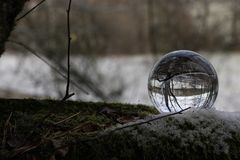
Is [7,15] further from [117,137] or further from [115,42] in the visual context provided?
[115,42]

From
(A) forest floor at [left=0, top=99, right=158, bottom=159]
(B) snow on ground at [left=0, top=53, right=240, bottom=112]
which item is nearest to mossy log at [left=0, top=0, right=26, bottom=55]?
(A) forest floor at [left=0, top=99, right=158, bottom=159]

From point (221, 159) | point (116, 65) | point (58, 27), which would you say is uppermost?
point (58, 27)

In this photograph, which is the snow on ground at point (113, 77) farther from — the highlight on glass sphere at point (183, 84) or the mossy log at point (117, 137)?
the mossy log at point (117, 137)

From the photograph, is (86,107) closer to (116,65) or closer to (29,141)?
(29,141)

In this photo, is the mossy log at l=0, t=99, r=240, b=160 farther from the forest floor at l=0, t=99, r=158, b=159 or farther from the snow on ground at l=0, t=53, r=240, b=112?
the snow on ground at l=0, t=53, r=240, b=112

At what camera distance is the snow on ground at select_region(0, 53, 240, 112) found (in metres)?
7.76

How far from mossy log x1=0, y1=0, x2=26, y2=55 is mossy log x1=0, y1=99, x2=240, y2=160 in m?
0.30

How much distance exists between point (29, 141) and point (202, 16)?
8601 mm

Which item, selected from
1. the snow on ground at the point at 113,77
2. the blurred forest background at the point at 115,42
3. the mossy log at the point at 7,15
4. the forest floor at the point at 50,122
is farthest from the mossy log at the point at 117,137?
the blurred forest background at the point at 115,42

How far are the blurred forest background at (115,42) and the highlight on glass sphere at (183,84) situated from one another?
17.1ft

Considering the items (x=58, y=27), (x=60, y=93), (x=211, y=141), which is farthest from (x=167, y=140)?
(x=58, y=27)

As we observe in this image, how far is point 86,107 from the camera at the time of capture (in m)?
2.06

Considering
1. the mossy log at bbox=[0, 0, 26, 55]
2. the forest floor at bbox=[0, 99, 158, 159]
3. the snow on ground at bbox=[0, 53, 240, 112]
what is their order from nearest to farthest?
the forest floor at bbox=[0, 99, 158, 159], the mossy log at bbox=[0, 0, 26, 55], the snow on ground at bbox=[0, 53, 240, 112]

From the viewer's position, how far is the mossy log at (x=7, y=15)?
5.85ft
